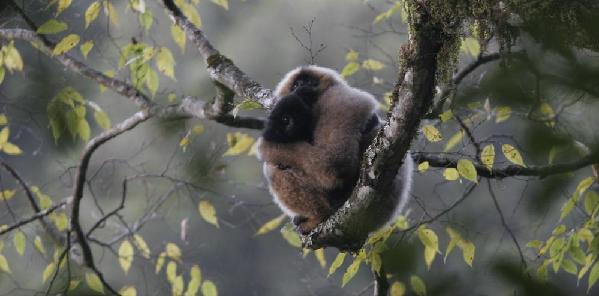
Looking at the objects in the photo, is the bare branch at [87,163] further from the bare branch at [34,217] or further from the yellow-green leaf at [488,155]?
the yellow-green leaf at [488,155]

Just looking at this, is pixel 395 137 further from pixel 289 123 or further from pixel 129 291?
pixel 129 291

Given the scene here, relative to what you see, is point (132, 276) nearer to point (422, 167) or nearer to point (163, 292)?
point (163, 292)

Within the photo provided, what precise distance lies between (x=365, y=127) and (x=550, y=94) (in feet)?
8.41

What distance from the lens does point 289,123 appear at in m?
3.89

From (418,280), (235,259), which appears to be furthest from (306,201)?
(235,259)

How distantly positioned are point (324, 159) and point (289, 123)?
0.36m

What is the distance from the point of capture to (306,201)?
393 centimetres

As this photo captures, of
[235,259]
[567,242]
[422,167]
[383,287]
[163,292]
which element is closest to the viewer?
[422,167]

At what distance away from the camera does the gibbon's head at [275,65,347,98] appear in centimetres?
450

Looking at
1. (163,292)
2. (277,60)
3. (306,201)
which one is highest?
(306,201)

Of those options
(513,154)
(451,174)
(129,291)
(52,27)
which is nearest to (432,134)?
(451,174)

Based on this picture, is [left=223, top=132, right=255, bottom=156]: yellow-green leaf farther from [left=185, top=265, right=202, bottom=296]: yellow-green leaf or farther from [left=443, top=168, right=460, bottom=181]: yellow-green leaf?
[left=443, top=168, right=460, bottom=181]: yellow-green leaf

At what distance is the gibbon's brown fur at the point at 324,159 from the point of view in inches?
145

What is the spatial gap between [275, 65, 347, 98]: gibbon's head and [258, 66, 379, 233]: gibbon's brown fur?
0.30 metres
